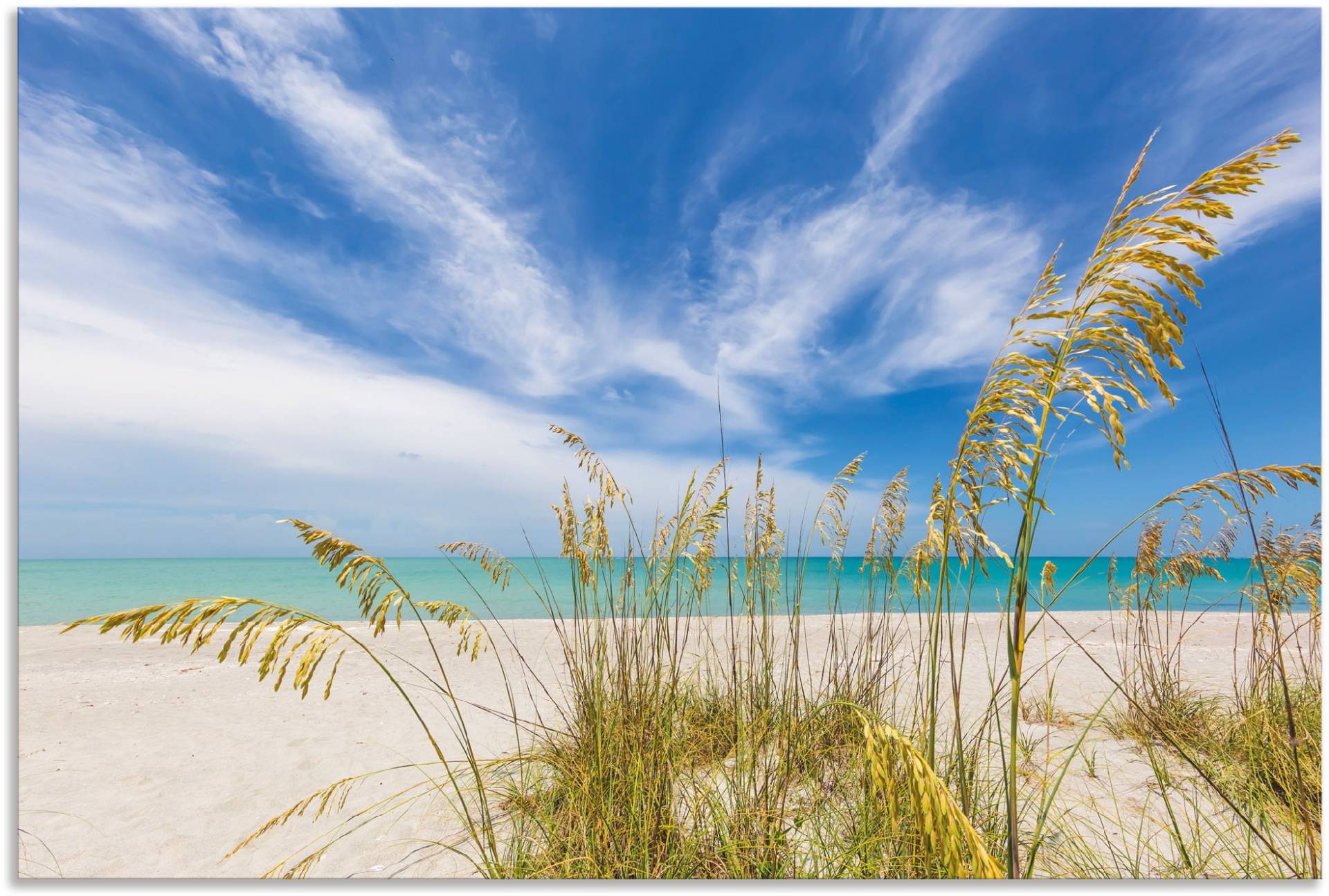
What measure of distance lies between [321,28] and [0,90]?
1.15m

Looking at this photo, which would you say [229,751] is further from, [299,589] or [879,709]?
[299,589]

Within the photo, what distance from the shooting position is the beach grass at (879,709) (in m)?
1.18

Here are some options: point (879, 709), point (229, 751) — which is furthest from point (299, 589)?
point (879, 709)

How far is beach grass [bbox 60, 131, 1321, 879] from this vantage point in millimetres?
1177

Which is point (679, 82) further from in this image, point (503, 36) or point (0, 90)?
point (0, 90)

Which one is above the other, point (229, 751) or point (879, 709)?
point (879, 709)

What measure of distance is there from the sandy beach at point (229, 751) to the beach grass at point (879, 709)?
0.74 feet

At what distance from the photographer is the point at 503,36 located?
99.3 inches

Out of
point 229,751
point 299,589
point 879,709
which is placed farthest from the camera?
point 299,589

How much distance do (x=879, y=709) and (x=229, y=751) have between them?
4.78 metres

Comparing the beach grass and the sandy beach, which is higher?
the beach grass

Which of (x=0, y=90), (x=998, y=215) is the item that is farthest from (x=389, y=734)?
(x=998, y=215)

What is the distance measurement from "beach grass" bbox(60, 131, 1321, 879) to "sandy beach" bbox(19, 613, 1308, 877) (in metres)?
0.23

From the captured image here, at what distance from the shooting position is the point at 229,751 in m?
4.36
